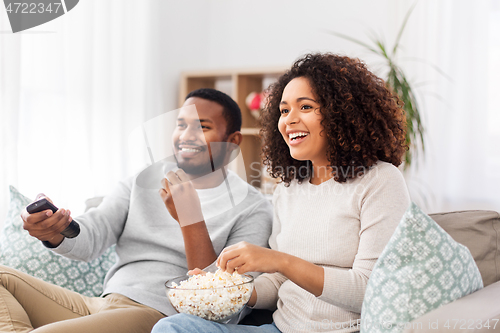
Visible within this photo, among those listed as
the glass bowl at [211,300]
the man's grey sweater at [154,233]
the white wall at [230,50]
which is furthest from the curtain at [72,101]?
the glass bowl at [211,300]

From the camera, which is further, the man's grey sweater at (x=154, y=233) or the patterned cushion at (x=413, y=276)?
the man's grey sweater at (x=154, y=233)

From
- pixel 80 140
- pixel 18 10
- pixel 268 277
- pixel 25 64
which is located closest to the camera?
pixel 268 277

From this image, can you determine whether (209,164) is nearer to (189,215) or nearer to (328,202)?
A: (189,215)

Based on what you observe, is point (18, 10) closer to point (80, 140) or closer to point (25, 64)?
point (25, 64)

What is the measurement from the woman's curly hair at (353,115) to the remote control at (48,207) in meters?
0.74

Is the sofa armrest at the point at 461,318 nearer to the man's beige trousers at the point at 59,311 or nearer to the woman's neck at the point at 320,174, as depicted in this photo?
the woman's neck at the point at 320,174

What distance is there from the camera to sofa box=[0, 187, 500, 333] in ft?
2.64

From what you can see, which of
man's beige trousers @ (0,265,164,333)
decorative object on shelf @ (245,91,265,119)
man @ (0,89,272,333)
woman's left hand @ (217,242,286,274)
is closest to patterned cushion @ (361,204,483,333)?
woman's left hand @ (217,242,286,274)

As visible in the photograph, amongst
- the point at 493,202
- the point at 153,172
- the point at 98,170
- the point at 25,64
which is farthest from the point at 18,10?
the point at 493,202

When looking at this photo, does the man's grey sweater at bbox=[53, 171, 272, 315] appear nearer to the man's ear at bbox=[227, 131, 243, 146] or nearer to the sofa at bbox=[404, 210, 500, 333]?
the man's ear at bbox=[227, 131, 243, 146]

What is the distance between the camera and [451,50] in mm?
2523

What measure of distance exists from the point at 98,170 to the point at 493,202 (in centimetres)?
209

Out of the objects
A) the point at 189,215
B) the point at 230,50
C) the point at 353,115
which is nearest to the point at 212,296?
the point at 189,215

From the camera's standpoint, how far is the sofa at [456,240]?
81 centimetres
